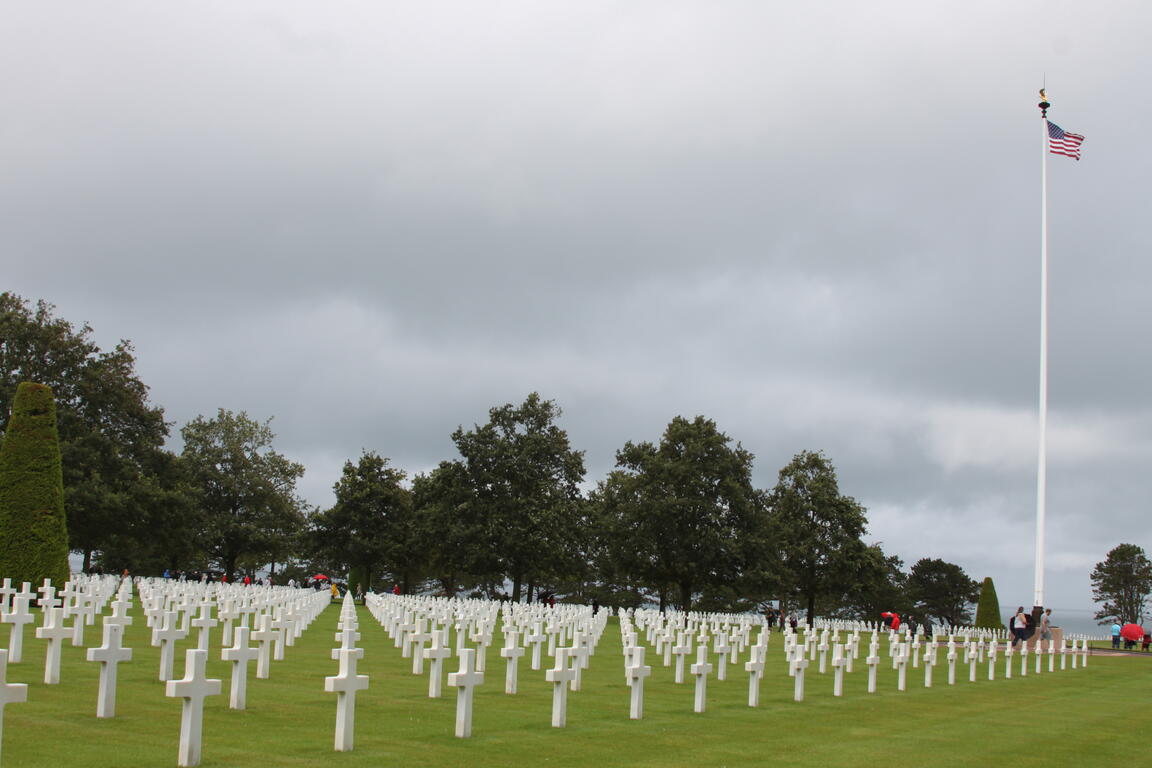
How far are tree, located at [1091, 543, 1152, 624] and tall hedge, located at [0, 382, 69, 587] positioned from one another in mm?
78518

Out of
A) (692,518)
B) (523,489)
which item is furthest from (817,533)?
(523,489)

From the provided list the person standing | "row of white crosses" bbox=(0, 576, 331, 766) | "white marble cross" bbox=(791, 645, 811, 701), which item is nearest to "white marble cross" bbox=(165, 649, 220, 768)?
"row of white crosses" bbox=(0, 576, 331, 766)

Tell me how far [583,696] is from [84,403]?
41.3 meters

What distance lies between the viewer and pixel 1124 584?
82562mm

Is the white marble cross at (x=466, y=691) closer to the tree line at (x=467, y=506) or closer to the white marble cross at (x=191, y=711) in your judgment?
the white marble cross at (x=191, y=711)

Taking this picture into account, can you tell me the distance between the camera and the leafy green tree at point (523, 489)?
50844 mm

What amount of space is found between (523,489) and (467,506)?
318 centimetres

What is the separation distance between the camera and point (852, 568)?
5734cm

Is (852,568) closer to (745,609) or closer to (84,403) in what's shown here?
(745,609)

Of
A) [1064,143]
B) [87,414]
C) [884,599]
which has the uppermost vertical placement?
[1064,143]

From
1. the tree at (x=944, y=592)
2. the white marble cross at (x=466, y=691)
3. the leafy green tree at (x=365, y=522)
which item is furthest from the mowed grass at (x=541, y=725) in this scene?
the tree at (x=944, y=592)

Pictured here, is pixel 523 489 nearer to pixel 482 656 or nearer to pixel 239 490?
pixel 239 490

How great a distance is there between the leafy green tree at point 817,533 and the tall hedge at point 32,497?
38664 millimetres

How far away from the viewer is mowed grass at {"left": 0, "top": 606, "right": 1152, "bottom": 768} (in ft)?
27.1
